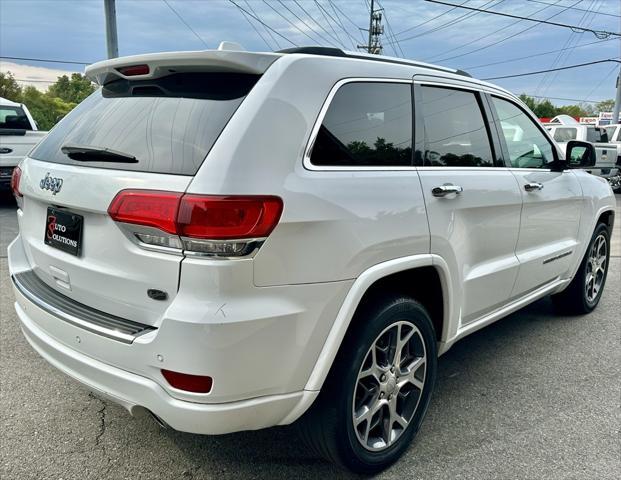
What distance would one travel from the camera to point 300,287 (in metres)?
2.12

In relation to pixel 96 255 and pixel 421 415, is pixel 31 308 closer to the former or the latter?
pixel 96 255

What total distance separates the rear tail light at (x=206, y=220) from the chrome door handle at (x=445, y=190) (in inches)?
39.3

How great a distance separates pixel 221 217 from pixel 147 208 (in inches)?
11.6

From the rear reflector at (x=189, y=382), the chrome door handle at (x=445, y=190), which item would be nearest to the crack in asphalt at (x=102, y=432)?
the rear reflector at (x=189, y=382)

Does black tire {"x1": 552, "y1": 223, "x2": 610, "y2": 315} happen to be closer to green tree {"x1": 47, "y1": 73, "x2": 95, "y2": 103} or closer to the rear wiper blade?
the rear wiper blade

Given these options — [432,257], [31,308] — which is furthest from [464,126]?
[31,308]

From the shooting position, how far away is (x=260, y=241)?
6.59 ft

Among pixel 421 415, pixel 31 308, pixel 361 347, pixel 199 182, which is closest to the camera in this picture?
pixel 199 182

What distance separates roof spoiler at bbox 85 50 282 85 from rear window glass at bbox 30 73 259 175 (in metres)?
0.04

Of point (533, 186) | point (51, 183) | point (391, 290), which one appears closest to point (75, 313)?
point (51, 183)

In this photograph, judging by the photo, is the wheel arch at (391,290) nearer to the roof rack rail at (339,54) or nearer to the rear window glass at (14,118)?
the roof rack rail at (339,54)

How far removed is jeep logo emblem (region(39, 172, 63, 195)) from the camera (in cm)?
241

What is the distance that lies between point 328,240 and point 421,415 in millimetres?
1254

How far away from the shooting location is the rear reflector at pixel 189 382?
79.0 inches
